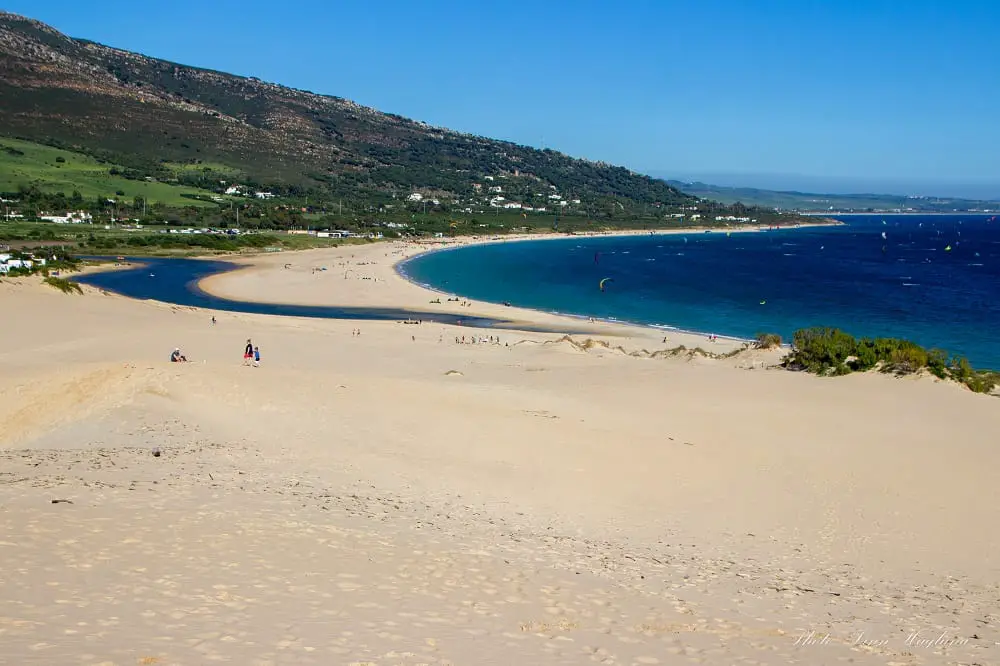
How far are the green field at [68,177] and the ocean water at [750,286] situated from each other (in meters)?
49.1

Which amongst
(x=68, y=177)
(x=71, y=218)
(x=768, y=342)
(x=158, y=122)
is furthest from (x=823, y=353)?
(x=158, y=122)

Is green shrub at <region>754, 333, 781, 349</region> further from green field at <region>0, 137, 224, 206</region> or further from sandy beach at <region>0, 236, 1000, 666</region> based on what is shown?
green field at <region>0, 137, 224, 206</region>

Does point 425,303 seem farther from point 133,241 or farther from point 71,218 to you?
point 71,218

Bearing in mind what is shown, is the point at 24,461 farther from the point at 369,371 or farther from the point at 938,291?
the point at 938,291

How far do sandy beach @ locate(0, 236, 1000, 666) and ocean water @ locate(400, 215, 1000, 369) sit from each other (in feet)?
77.0

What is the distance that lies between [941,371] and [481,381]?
13143 mm

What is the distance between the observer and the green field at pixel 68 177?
360 feet

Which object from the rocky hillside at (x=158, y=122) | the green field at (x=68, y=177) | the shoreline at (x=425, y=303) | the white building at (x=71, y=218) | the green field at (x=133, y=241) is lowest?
the shoreline at (x=425, y=303)

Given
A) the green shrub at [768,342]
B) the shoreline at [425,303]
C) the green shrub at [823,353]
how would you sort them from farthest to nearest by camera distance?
1. the shoreline at [425,303]
2. the green shrub at [768,342]
3. the green shrub at [823,353]

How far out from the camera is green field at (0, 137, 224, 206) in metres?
110

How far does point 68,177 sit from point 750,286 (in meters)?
98.2

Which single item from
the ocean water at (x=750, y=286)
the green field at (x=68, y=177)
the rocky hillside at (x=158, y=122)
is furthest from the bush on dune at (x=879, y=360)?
the rocky hillside at (x=158, y=122)

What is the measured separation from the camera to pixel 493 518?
10898 mm

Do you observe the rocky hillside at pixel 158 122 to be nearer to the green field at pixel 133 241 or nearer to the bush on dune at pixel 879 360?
the green field at pixel 133 241
